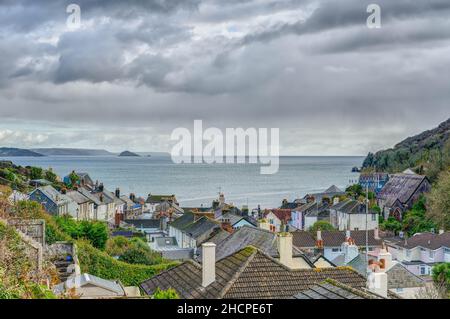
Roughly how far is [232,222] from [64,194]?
9.94 metres

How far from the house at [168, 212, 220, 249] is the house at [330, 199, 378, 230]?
11844mm

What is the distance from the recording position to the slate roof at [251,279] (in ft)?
26.6

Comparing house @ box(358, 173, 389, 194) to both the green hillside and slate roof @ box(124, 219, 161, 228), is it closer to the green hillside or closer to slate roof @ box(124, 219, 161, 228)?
the green hillside

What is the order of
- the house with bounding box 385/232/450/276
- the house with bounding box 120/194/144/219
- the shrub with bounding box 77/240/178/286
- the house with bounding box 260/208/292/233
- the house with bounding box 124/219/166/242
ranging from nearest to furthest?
the shrub with bounding box 77/240/178/286 → the house with bounding box 385/232/450/276 → the house with bounding box 124/219/166/242 → the house with bounding box 260/208/292/233 → the house with bounding box 120/194/144/219

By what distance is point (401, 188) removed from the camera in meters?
40.6

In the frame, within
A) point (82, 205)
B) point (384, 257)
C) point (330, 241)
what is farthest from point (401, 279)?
point (82, 205)

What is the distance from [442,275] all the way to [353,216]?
60.1 feet

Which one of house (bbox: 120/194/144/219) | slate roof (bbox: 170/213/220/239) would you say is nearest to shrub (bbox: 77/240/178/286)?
slate roof (bbox: 170/213/220/239)

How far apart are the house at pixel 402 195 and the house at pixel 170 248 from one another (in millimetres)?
18371

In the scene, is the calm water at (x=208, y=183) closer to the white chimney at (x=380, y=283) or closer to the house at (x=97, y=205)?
the house at (x=97, y=205)

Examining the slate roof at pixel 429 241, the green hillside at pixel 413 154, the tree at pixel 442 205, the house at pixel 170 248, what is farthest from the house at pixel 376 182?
the house at pixel 170 248

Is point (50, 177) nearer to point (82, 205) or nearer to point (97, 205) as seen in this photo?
point (97, 205)

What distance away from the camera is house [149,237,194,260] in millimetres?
22672
